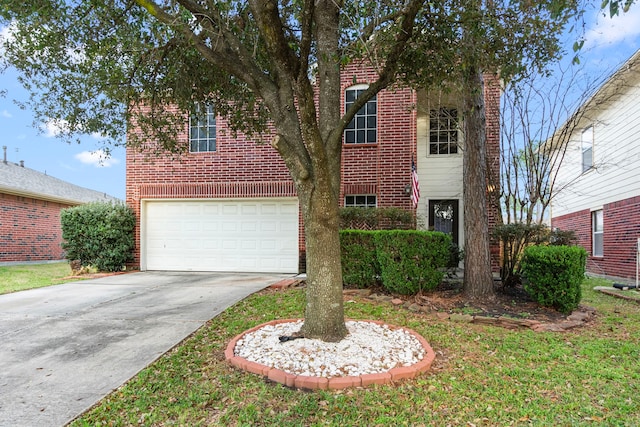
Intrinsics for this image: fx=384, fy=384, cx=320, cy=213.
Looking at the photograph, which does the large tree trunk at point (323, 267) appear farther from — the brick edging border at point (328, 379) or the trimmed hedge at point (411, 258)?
the trimmed hedge at point (411, 258)

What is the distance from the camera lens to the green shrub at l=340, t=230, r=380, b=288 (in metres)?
7.23

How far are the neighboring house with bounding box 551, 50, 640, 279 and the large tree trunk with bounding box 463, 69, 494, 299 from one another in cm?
355

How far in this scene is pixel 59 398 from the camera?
3189 mm

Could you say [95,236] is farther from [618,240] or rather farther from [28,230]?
[618,240]

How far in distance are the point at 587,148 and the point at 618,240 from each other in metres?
3.73

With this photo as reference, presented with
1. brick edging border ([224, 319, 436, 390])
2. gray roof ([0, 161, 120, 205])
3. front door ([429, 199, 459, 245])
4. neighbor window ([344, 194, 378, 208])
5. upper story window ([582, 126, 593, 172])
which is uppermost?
upper story window ([582, 126, 593, 172])

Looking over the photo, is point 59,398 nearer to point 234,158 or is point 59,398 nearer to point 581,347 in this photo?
point 581,347

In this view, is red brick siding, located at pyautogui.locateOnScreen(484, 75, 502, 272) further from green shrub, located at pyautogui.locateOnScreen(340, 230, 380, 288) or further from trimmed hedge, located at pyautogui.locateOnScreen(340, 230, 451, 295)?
green shrub, located at pyautogui.locateOnScreen(340, 230, 380, 288)

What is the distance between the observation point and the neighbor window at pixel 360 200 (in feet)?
34.5

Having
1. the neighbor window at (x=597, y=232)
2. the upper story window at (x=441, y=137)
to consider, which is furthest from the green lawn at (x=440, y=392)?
the neighbor window at (x=597, y=232)

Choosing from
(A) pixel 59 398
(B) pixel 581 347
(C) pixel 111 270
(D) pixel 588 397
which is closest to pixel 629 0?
(D) pixel 588 397

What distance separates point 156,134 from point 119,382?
4848 mm

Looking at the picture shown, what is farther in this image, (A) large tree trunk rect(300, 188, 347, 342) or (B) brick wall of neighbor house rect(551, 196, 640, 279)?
(B) brick wall of neighbor house rect(551, 196, 640, 279)

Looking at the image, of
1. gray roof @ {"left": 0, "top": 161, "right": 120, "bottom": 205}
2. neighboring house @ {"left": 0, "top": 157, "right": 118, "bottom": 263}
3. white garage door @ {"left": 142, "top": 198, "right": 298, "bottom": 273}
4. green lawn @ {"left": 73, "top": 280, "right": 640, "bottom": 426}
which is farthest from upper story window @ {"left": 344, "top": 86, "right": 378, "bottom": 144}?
neighboring house @ {"left": 0, "top": 157, "right": 118, "bottom": 263}
